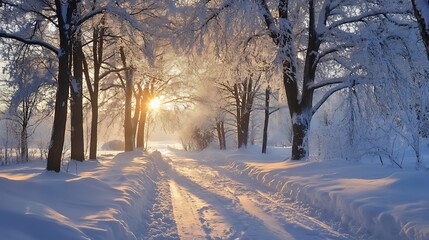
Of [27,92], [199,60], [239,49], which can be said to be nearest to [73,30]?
[199,60]

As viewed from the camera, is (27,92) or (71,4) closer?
(71,4)

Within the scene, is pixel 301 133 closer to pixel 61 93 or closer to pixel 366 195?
pixel 366 195

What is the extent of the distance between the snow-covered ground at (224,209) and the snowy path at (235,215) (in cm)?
2

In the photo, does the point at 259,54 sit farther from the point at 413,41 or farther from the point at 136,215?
the point at 136,215

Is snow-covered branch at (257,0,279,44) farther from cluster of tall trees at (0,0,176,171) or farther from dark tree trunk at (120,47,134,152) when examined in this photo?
dark tree trunk at (120,47,134,152)

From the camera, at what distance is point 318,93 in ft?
75.4

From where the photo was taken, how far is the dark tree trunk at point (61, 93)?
948cm

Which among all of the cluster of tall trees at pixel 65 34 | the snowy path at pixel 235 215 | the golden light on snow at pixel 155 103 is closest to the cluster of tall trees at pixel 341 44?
the cluster of tall trees at pixel 65 34

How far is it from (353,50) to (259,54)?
3.95 m

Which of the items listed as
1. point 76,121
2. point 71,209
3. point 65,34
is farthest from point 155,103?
point 71,209

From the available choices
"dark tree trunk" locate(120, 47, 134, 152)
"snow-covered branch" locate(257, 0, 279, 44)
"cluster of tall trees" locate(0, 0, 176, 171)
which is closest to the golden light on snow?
"dark tree trunk" locate(120, 47, 134, 152)

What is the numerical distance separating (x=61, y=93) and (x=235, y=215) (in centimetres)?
559

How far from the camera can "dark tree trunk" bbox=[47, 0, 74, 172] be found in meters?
9.48

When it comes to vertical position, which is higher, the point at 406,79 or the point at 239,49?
→ the point at 239,49
